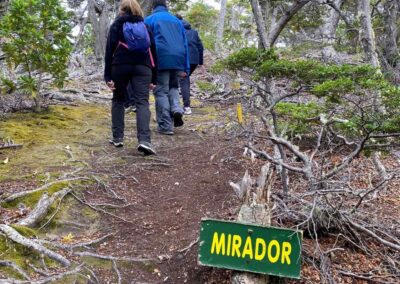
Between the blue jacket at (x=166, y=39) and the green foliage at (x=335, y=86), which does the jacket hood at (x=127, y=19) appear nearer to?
the blue jacket at (x=166, y=39)

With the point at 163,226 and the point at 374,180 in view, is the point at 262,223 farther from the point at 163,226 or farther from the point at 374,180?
the point at 374,180

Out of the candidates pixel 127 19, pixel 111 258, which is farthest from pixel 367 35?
pixel 111 258

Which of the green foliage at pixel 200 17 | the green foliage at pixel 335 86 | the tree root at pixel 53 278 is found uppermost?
the green foliage at pixel 200 17

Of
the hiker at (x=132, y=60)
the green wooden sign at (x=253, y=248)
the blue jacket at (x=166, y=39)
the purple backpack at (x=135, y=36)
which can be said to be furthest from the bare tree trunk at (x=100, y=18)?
the green wooden sign at (x=253, y=248)

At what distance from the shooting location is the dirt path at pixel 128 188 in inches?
131

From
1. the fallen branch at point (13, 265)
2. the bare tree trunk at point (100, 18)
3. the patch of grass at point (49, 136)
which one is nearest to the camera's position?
the fallen branch at point (13, 265)

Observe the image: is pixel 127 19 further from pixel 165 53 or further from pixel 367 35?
pixel 367 35

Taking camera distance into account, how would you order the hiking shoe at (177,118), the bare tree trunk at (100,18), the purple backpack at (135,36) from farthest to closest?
1. the bare tree trunk at (100,18)
2. the hiking shoe at (177,118)
3. the purple backpack at (135,36)

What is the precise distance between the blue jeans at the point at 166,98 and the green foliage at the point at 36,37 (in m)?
1.51

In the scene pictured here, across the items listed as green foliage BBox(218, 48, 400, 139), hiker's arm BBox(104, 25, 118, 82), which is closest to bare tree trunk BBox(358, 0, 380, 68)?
green foliage BBox(218, 48, 400, 139)

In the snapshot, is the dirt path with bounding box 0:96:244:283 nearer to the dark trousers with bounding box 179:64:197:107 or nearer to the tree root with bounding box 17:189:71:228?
the tree root with bounding box 17:189:71:228

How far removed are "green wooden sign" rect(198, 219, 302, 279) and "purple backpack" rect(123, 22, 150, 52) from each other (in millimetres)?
3048

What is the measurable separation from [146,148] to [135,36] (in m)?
1.32

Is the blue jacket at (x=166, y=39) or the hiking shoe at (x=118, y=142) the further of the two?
the blue jacket at (x=166, y=39)
